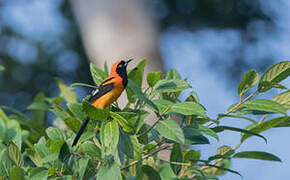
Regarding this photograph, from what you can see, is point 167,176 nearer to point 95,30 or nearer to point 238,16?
point 95,30

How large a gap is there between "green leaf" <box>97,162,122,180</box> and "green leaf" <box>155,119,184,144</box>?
0.14 metres

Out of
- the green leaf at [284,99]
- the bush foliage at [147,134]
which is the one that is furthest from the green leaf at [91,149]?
the green leaf at [284,99]

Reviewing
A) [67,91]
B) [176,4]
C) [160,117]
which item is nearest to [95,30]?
[67,91]

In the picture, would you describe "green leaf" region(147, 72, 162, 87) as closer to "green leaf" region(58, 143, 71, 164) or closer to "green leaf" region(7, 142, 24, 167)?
"green leaf" region(58, 143, 71, 164)

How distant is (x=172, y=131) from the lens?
78 cm

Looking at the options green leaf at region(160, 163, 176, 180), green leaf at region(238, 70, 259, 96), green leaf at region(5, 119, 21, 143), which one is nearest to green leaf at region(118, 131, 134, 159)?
green leaf at region(160, 163, 176, 180)

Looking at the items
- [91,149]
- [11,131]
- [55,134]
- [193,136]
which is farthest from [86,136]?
[11,131]

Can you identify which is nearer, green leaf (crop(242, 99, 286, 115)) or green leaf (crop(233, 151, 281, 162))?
green leaf (crop(242, 99, 286, 115))

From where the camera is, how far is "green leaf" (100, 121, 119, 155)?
797 millimetres

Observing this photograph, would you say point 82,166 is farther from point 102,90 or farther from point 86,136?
point 102,90

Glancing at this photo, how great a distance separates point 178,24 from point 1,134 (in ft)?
24.8

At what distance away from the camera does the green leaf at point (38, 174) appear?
887 millimetres

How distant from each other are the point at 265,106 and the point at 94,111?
0.40 metres

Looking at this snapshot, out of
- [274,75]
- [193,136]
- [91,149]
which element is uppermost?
[274,75]
